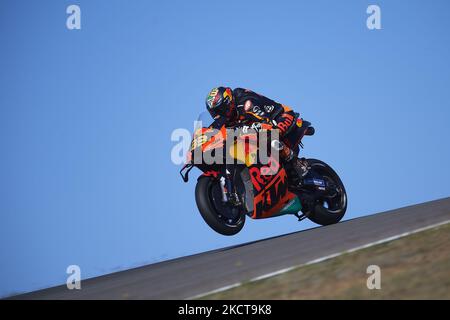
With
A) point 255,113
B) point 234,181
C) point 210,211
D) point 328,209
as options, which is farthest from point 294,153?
point 210,211

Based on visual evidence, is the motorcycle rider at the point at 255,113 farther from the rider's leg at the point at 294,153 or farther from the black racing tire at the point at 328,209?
the black racing tire at the point at 328,209

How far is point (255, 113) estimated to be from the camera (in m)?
8.45

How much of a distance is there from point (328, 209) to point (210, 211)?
8.43 feet

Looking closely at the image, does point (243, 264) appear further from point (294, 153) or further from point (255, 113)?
point (294, 153)

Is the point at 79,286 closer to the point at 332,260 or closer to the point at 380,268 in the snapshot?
the point at 332,260

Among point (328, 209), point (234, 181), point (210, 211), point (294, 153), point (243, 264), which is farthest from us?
point (328, 209)

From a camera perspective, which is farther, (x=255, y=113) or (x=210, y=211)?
(x=255, y=113)

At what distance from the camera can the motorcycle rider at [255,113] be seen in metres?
8.20

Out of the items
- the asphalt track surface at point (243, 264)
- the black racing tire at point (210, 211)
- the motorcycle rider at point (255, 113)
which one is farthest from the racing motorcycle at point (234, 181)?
the asphalt track surface at point (243, 264)
